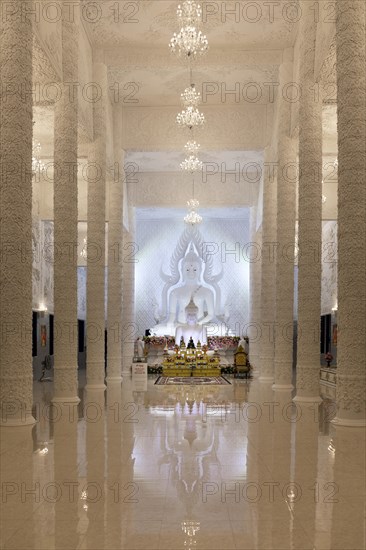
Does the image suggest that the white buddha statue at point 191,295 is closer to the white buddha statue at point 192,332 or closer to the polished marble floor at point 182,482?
the white buddha statue at point 192,332

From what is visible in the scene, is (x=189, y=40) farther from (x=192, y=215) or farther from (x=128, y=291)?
(x=128, y=291)

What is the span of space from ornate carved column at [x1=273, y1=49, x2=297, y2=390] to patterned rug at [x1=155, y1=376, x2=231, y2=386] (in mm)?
2233

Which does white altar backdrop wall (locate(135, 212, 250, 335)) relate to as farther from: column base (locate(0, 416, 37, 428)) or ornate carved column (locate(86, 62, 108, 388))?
column base (locate(0, 416, 37, 428))

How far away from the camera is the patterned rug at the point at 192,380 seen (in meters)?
17.2

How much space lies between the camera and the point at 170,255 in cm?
2923

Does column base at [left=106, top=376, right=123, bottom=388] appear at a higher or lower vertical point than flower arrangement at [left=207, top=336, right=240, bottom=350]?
lower

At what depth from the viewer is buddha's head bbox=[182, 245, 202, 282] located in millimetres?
29047

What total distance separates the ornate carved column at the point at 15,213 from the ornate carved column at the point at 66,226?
2978 mm

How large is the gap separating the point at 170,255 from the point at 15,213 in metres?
20.1

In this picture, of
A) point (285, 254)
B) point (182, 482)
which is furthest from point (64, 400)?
point (182, 482)

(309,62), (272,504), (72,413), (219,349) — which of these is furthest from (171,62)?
(272,504)

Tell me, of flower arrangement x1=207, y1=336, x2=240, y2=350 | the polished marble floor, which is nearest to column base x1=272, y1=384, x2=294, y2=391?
the polished marble floor

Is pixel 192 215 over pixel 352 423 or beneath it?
Answer: over

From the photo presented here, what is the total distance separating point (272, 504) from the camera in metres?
5.12
